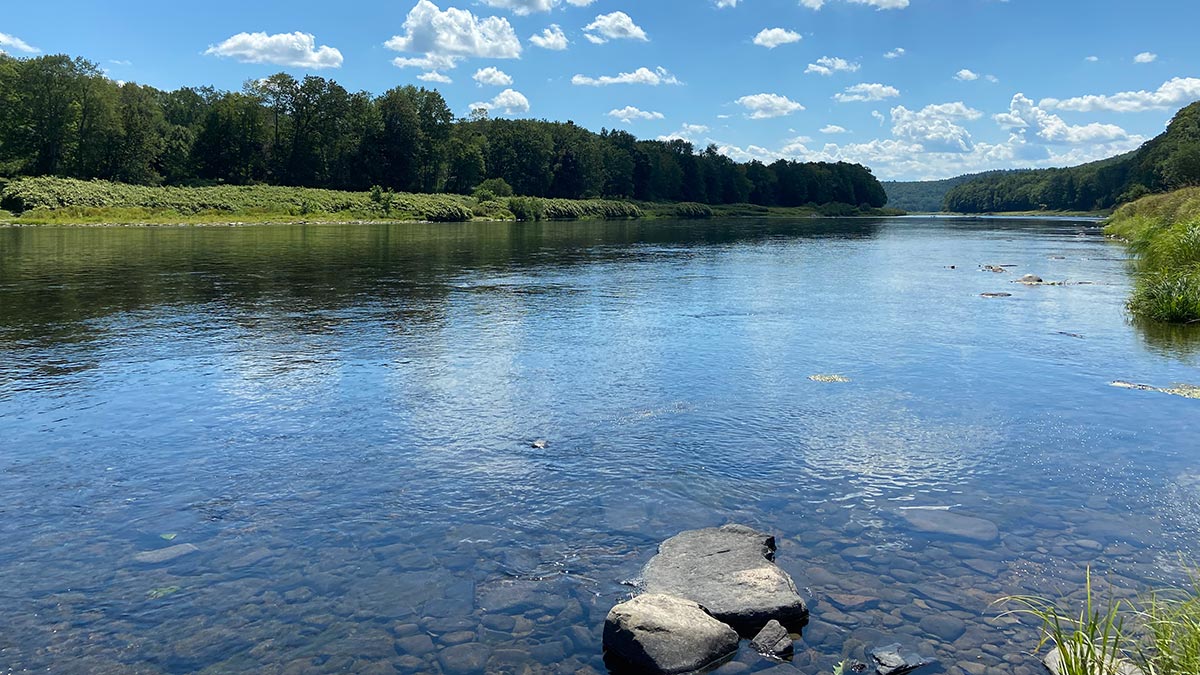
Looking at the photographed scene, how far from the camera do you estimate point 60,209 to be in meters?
81.2

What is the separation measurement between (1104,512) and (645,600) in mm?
6436

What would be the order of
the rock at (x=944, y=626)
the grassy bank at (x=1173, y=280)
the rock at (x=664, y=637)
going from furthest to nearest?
the grassy bank at (x=1173, y=280), the rock at (x=944, y=626), the rock at (x=664, y=637)

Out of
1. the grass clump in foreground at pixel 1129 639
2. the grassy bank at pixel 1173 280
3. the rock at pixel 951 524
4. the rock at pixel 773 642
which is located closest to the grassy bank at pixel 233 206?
the grassy bank at pixel 1173 280

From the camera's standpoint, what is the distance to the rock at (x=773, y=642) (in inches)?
284

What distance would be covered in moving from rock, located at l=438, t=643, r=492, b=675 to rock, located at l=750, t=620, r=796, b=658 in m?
2.35

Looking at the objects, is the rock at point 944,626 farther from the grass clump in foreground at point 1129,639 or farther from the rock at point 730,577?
the rock at point 730,577

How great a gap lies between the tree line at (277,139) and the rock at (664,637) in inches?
4985

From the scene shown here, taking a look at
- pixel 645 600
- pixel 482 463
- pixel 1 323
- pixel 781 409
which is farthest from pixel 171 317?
pixel 645 600

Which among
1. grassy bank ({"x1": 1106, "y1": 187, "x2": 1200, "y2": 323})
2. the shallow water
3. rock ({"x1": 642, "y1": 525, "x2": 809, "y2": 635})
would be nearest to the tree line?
the shallow water

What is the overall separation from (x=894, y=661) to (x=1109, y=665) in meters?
1.74

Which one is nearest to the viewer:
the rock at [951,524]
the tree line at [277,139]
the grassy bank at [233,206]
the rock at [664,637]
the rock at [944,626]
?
the rock at [664,637]

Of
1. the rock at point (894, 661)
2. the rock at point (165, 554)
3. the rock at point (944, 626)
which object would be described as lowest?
the rock at point (165, 554)

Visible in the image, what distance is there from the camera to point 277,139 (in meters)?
135

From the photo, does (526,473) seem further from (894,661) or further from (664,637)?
(894,661)
